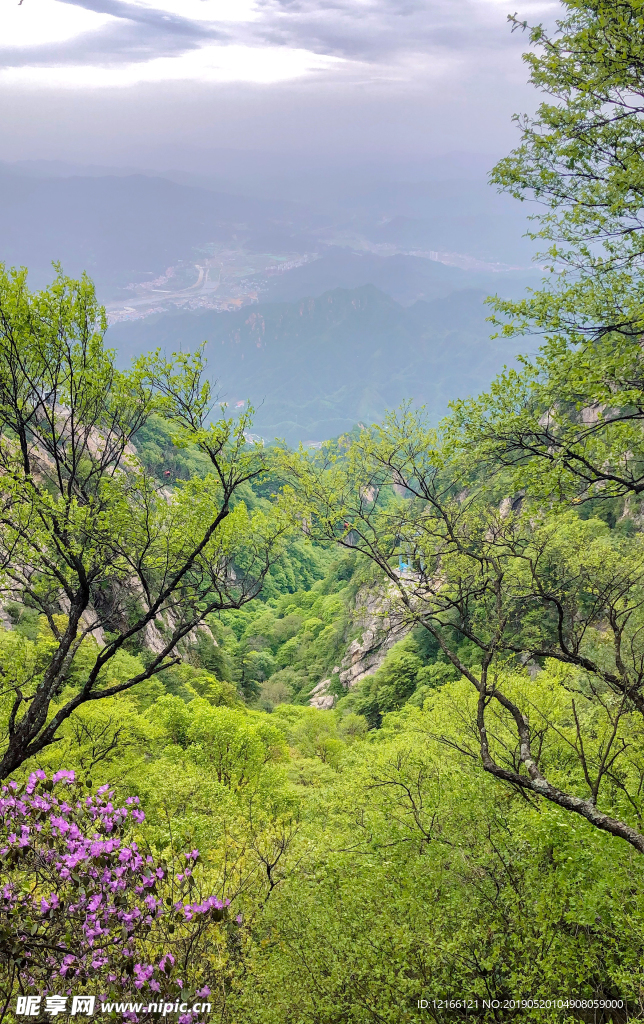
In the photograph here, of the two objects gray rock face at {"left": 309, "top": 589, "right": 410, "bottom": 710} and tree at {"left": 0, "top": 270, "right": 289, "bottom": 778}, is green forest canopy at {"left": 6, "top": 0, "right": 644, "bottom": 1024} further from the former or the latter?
gray rock face at {"left": 309, "top": 589, "right": 410, "bottom": 710}

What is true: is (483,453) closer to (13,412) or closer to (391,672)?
(13,412)

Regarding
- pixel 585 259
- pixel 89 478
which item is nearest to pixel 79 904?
pixel 89 478

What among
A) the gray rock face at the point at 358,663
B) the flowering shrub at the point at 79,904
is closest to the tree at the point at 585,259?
the flowering shrub at the point at 79,904

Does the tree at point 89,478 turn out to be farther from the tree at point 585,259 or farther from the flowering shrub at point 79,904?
the tree at point 585,259

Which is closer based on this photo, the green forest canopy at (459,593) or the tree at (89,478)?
the green forest canopy at (459,593)

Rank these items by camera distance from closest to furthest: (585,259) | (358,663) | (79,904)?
1. (79,904)
2. (585,259)
3. (358,663)

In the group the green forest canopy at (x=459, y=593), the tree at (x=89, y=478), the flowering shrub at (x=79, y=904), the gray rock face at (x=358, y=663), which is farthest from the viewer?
the gray rock face at (x=358, y=663)

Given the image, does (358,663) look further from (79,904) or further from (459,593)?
(79,904)

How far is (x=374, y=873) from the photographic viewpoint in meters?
11.6

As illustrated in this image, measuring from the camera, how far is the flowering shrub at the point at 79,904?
5633mm

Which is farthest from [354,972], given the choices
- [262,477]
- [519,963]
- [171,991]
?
[262,477]

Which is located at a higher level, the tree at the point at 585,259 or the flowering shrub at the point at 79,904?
the tree at the point at 585,259

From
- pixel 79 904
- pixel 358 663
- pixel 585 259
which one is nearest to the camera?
pixel 79 904

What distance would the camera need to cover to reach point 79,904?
6102 mm
